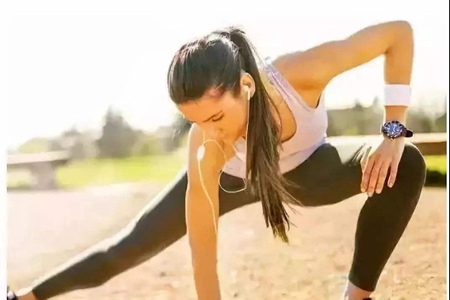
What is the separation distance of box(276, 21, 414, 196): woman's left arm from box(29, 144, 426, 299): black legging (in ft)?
0.08

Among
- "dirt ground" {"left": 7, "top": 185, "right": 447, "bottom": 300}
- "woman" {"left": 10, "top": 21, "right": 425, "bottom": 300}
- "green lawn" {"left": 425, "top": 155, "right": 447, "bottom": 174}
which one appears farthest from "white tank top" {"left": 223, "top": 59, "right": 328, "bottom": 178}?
"green lawn" {"left": 425, "top": 155, "right": 447, "bottom": 174}

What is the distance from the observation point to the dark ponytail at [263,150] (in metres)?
1.43

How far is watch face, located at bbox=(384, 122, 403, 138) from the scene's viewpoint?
1.47 metres

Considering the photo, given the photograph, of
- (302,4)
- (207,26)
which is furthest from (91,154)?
(302,4)

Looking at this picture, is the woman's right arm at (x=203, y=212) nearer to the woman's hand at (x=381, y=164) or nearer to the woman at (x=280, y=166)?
the woman at (x=280, y=166)

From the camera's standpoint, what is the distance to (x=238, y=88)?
4.63ft

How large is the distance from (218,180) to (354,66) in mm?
341

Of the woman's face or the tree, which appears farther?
the tree

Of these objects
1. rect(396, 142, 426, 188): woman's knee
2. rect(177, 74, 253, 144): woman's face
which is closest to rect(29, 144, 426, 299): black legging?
rect(396, 142, 426, 188): woman's knee

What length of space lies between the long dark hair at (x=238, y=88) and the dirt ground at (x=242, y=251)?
62 mm

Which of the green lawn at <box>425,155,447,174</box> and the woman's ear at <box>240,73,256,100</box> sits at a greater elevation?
the woman's ear at <box>240,73,256,100</box>

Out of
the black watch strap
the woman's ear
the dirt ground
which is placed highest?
the woman's ear

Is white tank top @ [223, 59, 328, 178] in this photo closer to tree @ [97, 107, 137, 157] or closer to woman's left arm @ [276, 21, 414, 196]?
woman's left arm @ [276, 21, 414, 196]

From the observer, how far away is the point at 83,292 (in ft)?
5.04
